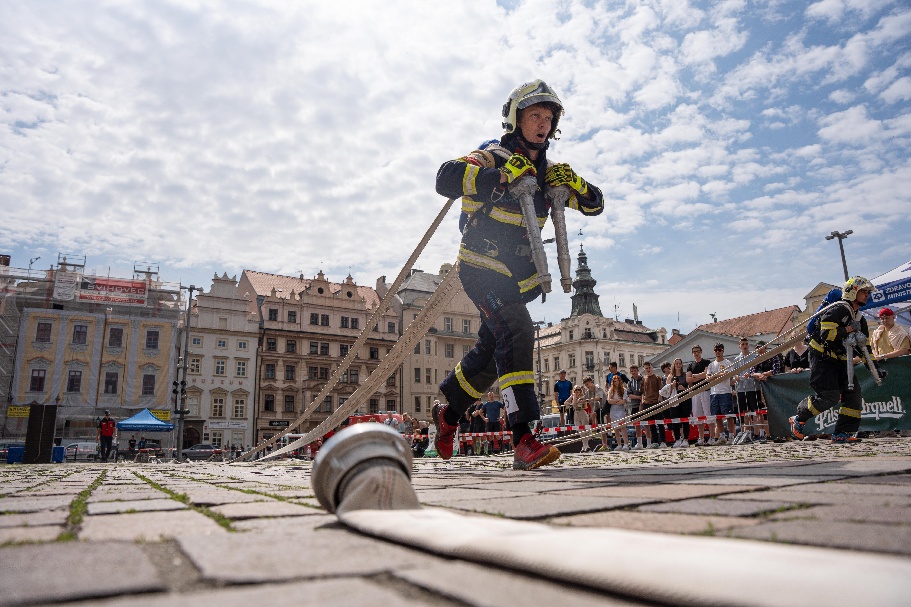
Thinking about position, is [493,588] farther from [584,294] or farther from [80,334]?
[584,294]

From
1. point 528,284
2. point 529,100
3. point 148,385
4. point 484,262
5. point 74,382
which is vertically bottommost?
point 528,284

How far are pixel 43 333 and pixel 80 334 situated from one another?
→ 2.00 metres

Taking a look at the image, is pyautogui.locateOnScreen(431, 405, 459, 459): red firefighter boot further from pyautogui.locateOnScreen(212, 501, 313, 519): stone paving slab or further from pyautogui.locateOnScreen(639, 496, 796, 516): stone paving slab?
pyautogui.locateOnScreen(639, 496, 796, 516): stone paving slab

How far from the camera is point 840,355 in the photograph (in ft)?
22.3

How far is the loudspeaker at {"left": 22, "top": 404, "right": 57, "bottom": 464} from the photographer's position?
16.8 m

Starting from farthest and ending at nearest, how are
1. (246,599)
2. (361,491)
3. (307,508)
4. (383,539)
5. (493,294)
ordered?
(493,294), (307,508), (361,491), (383,539), (246,599)

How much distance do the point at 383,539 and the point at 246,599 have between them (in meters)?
0.49

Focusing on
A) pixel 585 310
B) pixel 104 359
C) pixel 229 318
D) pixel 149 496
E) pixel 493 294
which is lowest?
pixel 149 496

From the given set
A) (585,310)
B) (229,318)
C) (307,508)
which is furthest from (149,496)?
(585,310)

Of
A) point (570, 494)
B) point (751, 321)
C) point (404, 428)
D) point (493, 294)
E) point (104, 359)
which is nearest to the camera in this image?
point (570, 494)

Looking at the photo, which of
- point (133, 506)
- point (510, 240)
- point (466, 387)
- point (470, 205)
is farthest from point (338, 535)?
point (466, 387)

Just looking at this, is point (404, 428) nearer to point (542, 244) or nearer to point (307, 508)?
point (542, 244)

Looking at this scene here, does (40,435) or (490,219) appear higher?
(490,219)

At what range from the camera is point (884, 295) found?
13.5 metres
